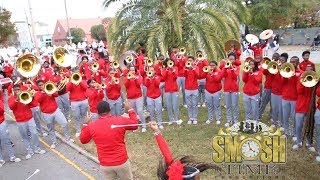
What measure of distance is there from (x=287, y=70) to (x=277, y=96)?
101 centimetres

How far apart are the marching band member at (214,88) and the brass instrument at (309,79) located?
2626mm

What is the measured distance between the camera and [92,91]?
9695 millimetres

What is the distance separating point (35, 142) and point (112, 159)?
4.61 m

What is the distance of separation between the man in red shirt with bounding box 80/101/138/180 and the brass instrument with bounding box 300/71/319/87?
411 centimetres

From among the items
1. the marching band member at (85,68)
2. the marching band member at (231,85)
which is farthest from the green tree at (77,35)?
the marching band member at (231,85)

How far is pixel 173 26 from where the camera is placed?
13.5 meters

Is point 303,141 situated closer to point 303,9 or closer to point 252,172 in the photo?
point 252,172

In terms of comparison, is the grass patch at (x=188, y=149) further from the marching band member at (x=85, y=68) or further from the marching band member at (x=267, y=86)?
the marching band member at (x=85, y=68)

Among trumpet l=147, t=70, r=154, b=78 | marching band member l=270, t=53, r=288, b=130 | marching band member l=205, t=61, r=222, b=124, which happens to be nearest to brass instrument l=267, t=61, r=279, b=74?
marching band member l=270, t=53, r=288, b=130

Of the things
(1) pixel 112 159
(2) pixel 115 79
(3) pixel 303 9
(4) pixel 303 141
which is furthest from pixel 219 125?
(3) pixel 303 9

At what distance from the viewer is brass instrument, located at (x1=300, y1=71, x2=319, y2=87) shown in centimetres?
741

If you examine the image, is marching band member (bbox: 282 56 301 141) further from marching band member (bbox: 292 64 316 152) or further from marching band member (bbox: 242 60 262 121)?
marching band member (bbox: 242 60 262 121)

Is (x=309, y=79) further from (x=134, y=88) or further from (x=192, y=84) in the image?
(x=134, y=88)

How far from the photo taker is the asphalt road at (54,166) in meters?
7.84
